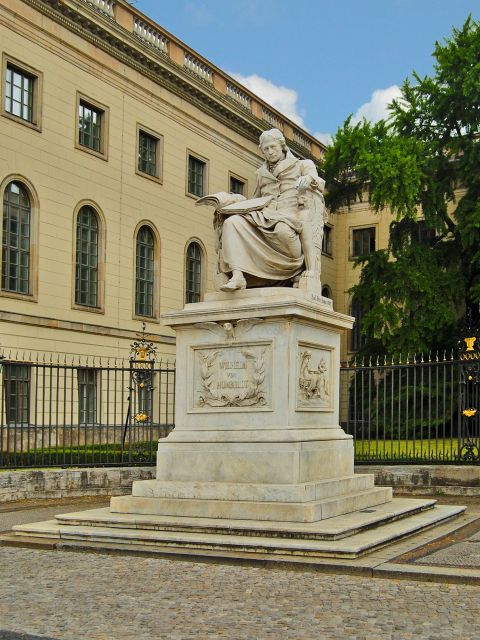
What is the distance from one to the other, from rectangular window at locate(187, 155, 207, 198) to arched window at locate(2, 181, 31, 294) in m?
9.61

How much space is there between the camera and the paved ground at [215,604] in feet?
17.5

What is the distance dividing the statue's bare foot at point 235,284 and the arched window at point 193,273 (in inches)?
977

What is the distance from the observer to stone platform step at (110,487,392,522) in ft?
27.0

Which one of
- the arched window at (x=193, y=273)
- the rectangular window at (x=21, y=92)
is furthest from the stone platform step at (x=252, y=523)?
the arched window at (x=193, y=273)

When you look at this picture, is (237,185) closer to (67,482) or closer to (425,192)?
(425,192)

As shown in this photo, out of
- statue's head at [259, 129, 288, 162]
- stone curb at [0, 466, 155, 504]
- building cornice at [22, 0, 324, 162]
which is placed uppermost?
building cornice at [22, 0, 324, 162]

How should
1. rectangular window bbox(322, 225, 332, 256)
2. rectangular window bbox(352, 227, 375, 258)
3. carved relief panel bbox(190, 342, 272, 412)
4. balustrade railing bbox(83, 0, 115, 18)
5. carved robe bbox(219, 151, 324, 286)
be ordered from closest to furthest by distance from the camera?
1. carved relief panel bbox(190, 342, 272, 412)
2. carved robe bbox(219, 151, 324, 286)
3. balustrade railing bbox(83, 0, 115, 18)
4. rectangular window bbox(322, 225, 332, 256)
5. rectangular window bbox(352, 227, 375, 258)

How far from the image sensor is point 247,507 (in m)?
8.47

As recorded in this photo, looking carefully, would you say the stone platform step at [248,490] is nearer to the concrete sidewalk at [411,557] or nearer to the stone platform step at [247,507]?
the stone platform step at [247,507]

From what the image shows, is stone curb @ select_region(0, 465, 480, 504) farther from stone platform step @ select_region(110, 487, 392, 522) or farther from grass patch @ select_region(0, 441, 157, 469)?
stone platform step @ select_region(110, 487, 392, 522)

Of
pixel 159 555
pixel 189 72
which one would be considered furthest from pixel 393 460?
pixel 189 72

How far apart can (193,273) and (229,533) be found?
27.3 m

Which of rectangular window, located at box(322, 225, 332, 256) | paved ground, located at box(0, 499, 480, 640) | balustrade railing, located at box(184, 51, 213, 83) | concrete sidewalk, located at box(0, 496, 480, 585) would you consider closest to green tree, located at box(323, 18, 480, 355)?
balustrade railing, located at box(184, 51, 213, 83)

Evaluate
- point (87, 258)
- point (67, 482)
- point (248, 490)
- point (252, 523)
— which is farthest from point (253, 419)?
point (87, 258)
